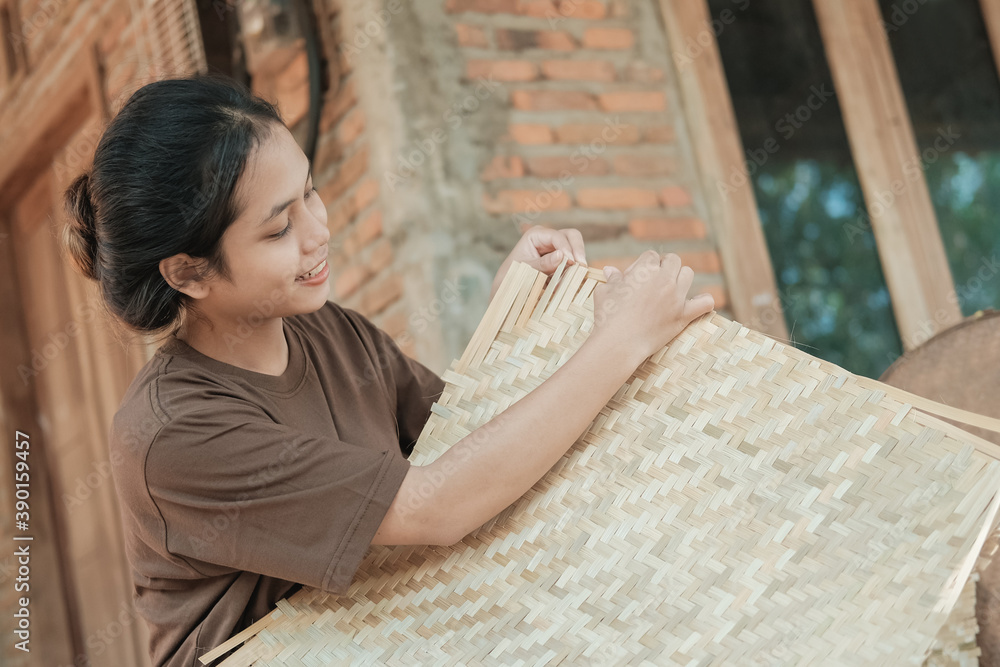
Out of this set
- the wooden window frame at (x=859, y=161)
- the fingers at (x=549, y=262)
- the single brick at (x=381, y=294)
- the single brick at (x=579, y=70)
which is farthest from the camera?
the wooden window frame at (x=859, y=161)

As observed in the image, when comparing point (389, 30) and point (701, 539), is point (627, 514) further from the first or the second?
point (389, 30)

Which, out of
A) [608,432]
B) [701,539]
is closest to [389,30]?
[608,432]

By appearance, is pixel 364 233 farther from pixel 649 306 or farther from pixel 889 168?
pixel 889 168

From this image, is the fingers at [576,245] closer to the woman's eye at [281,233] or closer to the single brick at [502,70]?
the woman's eye at [281,233]

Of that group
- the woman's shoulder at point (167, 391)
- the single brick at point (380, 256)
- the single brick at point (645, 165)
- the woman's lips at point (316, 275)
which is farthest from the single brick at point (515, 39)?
the woman's shoulder at point (167, 391)

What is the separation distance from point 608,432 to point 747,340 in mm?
206

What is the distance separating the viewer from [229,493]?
3.58ft

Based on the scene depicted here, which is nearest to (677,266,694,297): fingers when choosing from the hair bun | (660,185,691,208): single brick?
the hair bun

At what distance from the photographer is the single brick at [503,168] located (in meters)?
2.36

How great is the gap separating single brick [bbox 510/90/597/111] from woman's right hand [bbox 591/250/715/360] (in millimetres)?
1322

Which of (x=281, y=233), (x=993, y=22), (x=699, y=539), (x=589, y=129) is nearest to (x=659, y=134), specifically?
(x=589, y=129)

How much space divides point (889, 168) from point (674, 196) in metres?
0.67

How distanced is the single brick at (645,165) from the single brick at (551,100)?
0.17 meters

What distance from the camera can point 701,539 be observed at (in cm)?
102
